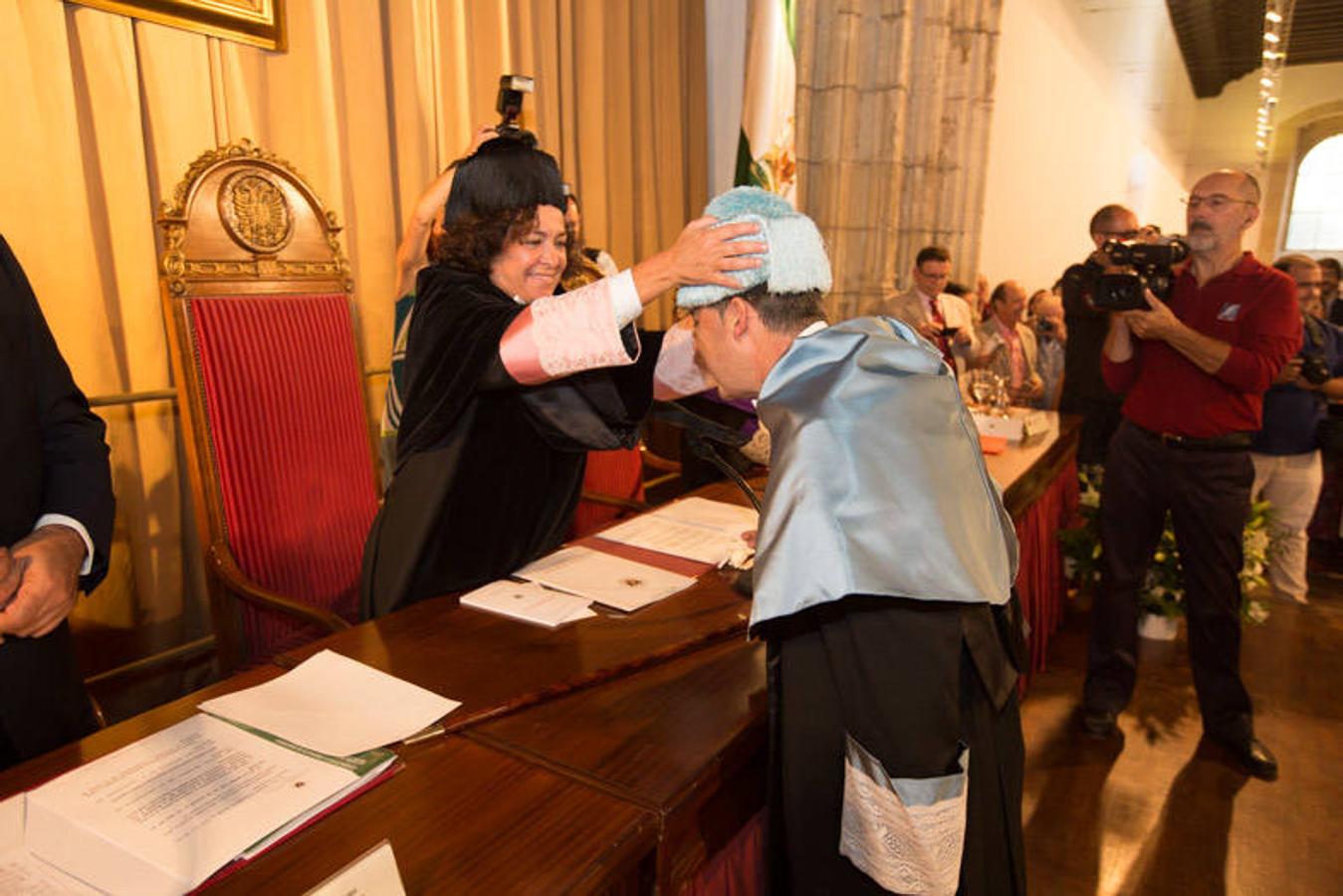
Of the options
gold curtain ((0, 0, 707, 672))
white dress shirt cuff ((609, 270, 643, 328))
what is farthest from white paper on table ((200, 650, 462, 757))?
gold curtain ((0, 0, 707, 672))

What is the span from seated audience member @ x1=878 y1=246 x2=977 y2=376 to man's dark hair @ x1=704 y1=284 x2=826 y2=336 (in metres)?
3.23

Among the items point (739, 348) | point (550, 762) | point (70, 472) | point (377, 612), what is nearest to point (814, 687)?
point (550, 762)

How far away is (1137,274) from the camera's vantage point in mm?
2518

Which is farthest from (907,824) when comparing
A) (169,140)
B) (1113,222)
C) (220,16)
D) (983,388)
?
(1113,222)

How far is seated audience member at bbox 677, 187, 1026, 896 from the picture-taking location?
0.92 metres

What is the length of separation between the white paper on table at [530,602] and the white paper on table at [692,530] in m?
0.33

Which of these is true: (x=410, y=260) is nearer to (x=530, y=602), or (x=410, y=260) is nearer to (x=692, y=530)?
(x=692, y=530)

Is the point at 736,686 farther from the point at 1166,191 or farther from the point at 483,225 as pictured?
the point at 1166,191

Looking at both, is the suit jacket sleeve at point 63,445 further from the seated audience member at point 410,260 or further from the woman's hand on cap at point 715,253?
the woman's hand on cap at point 715,253

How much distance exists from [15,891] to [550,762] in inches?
20.3

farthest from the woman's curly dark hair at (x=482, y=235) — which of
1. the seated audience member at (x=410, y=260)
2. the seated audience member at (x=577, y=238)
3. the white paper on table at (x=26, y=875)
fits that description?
the white paper on table at (x=26, y=875)

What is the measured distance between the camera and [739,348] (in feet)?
4.05

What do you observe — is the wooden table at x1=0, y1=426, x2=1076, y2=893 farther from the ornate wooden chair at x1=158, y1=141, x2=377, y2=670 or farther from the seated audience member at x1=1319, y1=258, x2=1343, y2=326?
the seated audience member at x1=1319, y1=258, x2=1343, y2=326

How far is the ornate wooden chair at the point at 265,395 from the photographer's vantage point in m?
1.92
